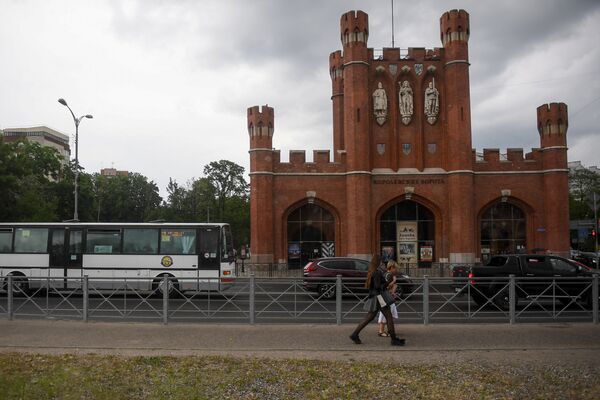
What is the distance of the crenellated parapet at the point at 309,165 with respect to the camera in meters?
33.7

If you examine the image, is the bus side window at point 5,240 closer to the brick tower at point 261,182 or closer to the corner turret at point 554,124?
the brick tower at point 261,182

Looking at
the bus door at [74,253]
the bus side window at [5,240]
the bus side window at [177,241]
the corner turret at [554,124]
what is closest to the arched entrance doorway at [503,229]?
the corner turret at [554,124]

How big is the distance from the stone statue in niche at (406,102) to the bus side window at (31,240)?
23.1 metres

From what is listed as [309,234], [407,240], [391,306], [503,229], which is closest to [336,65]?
[309,234]

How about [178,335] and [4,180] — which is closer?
[178,335]

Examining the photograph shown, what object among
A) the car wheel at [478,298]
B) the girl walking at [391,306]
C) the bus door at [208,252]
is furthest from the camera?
the bus door at [208,252]

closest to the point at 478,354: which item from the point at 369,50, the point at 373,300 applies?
the point at 373,300

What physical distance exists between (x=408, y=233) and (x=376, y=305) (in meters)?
24.3

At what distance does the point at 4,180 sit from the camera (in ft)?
102

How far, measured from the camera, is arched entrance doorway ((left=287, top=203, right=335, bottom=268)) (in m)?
33.6

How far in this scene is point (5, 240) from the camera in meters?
20.0

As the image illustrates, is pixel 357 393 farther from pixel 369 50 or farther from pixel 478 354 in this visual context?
pixel 369 50

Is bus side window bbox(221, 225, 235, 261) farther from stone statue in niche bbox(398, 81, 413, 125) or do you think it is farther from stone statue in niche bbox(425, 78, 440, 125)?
stone statue in niche bbox(425, 78, 440, 125)

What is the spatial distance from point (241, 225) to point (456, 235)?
39344 millimetres
